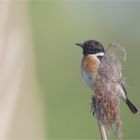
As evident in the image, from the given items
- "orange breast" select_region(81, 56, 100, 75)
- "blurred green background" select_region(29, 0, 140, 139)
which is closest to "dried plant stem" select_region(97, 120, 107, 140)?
"orange breast" select_region(81, 56, 100, 75)

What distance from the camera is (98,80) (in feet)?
14.8

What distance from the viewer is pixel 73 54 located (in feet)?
38.9

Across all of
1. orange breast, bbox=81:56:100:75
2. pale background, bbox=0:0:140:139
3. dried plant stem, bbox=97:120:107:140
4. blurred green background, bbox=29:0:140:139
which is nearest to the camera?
dried plant stem, bbox=97:120:107:140

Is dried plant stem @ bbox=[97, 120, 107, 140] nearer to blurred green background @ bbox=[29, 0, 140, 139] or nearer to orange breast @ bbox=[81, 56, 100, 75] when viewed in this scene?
orange breast @ bbox=[81, 56, 100, 75]

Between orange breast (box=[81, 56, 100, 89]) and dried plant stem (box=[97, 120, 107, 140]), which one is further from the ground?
orange breast (box=[81, 56, 100, 89])

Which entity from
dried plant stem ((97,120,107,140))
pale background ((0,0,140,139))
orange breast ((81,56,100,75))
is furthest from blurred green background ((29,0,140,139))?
dried plant stem ((97,120,107,140))

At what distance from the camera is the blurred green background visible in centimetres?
971

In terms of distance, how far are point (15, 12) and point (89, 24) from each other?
16.7 ft

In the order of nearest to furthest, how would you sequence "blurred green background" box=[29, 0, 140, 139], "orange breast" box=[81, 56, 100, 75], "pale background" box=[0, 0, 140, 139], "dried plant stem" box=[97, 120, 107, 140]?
"dried plant stem" box=[97, 120, 107, 140] → "orange breast" box=[81, 56, 100, 75] → "pale background" box=[0, 0, 140, 139] → "blurred green background" box=[29, 0, 140, 139]

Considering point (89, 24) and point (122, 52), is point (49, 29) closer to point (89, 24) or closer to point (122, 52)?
point (89, 24)

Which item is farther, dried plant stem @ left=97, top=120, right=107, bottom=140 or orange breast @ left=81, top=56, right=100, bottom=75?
orange breast @ left=81, top=56, right=100, bottom=75

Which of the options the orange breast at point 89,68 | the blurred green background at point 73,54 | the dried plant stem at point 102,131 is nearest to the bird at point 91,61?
the orange breast at point 89,68

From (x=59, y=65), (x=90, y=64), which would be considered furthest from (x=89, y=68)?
(x=59, y=65)

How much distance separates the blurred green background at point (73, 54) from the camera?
31.9 ft
